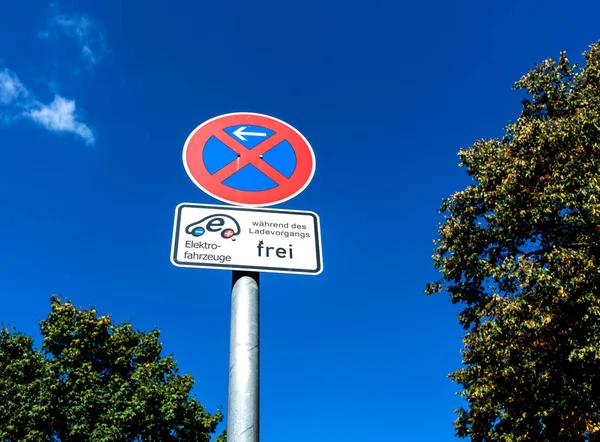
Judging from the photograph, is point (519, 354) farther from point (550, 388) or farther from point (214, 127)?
point (214, 127)

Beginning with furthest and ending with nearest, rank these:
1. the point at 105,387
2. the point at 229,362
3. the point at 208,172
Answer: the point at 105,387
the point at 208,172
the point at 229,362

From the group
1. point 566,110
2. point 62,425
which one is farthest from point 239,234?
point 62,425

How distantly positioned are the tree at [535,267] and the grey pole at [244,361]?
9.22 meters

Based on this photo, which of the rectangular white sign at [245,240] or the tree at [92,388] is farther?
the tree at [92,388]

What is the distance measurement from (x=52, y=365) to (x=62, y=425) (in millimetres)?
2341

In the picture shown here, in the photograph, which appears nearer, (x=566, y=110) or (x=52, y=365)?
(x=566, y=110)

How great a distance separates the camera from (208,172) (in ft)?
10.3

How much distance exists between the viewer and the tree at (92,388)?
20.9 metres

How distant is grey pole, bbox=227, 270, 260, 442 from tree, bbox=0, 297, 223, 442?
20.9 meters

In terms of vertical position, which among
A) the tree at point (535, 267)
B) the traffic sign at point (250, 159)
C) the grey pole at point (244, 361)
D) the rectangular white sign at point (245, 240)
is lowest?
the grey pole at point (244, 361)

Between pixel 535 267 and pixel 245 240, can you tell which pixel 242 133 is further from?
pixel 535 267

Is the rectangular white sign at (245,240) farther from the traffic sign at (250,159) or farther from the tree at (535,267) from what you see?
the tree at (535,267)

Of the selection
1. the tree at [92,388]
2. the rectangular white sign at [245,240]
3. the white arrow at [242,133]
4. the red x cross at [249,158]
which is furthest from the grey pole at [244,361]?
the tree at [92,388]

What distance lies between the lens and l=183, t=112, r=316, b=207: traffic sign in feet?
9.89
